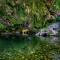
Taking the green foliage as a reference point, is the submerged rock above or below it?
below

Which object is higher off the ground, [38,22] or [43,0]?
[43,0]

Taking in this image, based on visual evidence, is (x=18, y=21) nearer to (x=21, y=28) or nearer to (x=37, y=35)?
(x=21, y=28)

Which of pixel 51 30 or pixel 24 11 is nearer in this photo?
pixel 51 30

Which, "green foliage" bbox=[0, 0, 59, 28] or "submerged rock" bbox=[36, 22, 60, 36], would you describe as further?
"green foliage" bbox=[0, 0, 59, 28]

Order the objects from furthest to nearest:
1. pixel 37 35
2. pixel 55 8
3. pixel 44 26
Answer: pixel 55 8 → pixel 44 26 → pixel 37 35

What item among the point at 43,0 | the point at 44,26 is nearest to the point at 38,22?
the point at 44,26

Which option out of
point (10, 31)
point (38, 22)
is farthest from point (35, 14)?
point (10, 31)

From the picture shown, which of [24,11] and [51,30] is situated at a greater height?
[24,11]

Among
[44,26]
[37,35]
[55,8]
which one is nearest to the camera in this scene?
[37,35]

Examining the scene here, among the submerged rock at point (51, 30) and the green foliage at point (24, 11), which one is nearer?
the submerged rock at point (51, 30)

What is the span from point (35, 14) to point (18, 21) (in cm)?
279

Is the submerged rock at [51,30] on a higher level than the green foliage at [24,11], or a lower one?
lower

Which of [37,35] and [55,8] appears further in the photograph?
[55,8]

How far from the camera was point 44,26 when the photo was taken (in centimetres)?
4688
